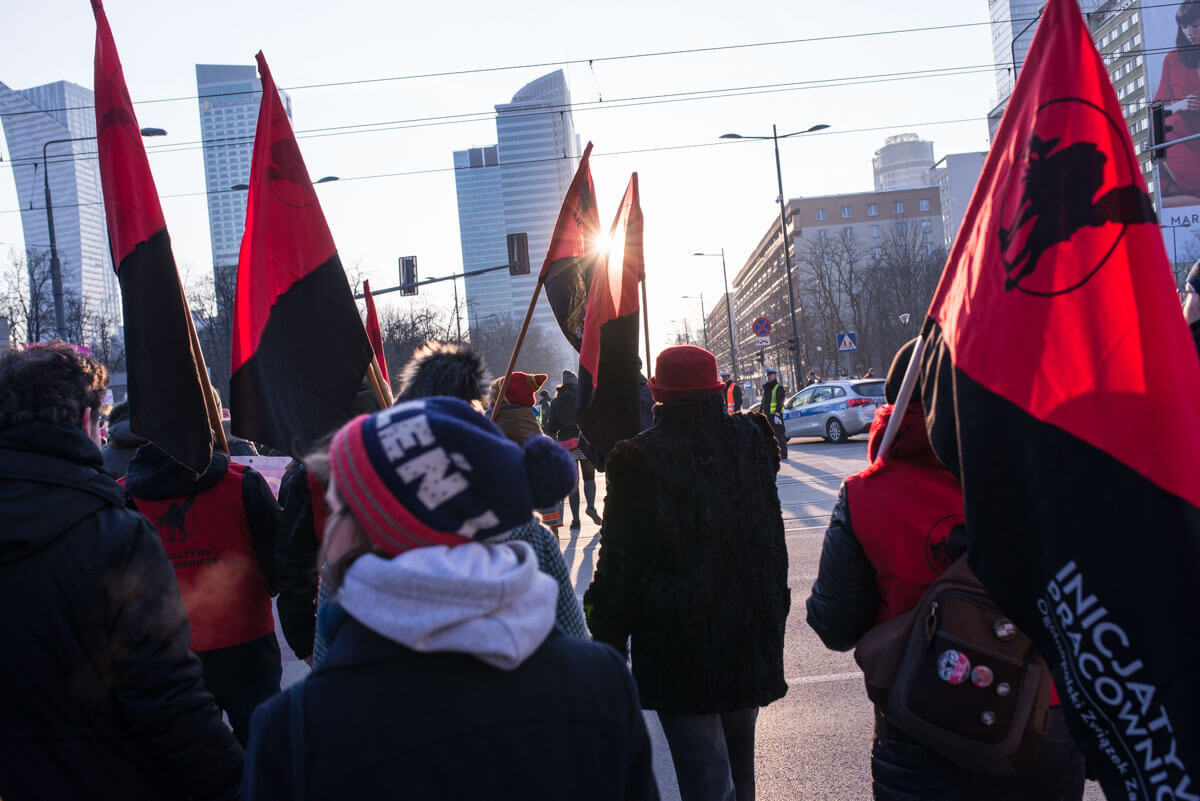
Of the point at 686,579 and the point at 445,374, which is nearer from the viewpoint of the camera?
the point at 686,579

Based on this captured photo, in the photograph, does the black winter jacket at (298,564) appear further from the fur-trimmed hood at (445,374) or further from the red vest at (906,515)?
the red vest at (906,515)

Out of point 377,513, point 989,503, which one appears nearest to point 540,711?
point 377,513

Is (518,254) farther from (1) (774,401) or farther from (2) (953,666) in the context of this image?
(2) (953,666)

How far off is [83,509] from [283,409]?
136cm

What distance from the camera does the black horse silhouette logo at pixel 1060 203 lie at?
6.60 ft

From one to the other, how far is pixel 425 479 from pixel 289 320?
8.40ft

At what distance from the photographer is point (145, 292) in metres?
3.49

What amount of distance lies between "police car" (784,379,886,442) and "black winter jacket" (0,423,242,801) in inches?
795

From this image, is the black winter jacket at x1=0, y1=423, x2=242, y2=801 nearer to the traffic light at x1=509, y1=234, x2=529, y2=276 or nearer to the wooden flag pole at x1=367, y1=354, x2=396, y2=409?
the wooden flag pole at x1=367, y1=354, x2=396, y2=409

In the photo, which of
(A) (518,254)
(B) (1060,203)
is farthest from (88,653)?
(A) (518,254)

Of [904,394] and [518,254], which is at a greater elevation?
[518,254]

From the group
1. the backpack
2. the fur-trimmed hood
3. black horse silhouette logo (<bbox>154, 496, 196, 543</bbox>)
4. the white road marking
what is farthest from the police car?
the backpack

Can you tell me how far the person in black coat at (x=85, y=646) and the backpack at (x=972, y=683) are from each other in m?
1.69

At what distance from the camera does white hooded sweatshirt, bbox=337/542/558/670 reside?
1.35m
